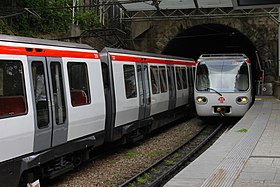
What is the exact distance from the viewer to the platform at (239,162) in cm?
707

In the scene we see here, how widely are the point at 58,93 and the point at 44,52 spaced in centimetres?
80

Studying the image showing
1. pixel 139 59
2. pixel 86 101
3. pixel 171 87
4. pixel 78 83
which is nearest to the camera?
pixel 78 83

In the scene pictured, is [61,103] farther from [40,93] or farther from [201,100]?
[201,100]

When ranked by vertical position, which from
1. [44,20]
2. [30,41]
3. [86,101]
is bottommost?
[86,101]

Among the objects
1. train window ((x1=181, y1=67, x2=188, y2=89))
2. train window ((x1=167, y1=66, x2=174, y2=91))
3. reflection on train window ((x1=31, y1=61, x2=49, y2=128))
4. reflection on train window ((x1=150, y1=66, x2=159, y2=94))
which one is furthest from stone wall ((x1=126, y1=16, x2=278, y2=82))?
reflection on train window ((x1=31, y1=61, x2=49, y2=128))

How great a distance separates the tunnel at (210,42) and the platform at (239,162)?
55.1ft

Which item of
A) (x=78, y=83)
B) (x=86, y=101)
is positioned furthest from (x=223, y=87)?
(x=78, y=83)

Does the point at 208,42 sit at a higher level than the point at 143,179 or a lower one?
higher

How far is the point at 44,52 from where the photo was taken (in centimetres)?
796

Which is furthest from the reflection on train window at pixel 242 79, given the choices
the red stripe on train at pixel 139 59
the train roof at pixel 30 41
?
the train roof at pixel 30 41

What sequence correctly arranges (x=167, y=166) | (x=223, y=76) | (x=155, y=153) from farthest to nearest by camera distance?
(x=223, y=76) → (x=155, y=153) → (x=167, y=166)

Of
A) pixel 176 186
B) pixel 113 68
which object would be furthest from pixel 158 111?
pixel 176 186

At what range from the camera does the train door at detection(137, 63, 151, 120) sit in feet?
42.3

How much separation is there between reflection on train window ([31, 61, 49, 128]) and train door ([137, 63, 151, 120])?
17.1ft
